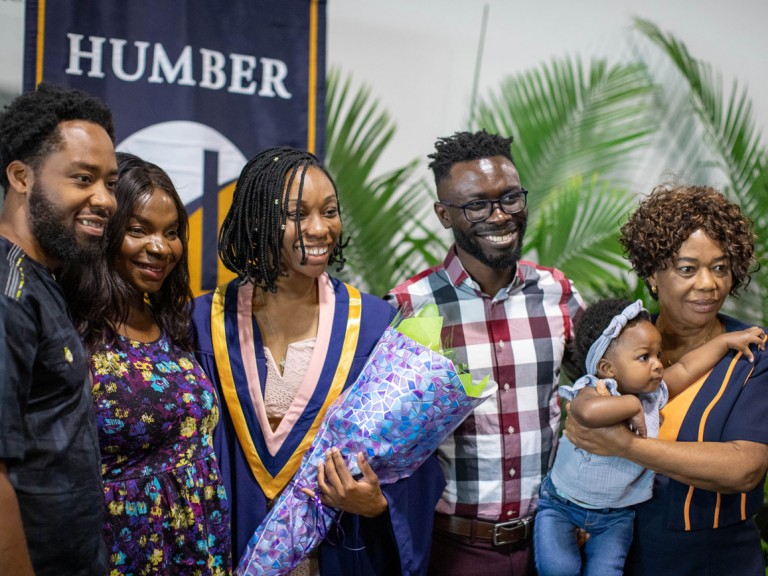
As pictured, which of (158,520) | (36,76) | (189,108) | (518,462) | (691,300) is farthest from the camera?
(189,108)

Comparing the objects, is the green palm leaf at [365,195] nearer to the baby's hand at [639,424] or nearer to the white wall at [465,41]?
the white wall at [465,41]

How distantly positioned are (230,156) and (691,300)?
1.96 metres

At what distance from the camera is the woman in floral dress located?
2.01 meters

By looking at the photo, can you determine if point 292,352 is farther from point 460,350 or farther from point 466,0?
point 466,0

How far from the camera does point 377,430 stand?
208 cm

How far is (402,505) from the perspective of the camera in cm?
225

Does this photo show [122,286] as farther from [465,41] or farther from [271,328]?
[465,41]

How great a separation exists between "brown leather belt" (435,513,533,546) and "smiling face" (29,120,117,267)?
139cm

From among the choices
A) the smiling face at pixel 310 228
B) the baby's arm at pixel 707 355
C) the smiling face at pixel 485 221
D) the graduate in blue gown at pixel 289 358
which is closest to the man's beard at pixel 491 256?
the smiling face at pixel 485 221

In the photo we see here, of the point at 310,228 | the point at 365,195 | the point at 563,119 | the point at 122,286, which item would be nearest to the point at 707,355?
the point at 310,228

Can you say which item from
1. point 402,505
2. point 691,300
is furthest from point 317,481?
point 691,300

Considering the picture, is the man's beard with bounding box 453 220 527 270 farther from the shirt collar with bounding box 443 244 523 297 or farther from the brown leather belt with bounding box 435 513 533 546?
the brown leather belt with bounding box 435 513 533 546

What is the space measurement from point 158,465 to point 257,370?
401mm

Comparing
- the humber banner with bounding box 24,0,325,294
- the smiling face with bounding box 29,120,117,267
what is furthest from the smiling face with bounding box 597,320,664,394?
the humber banner with bounding box 24,0,325,294
